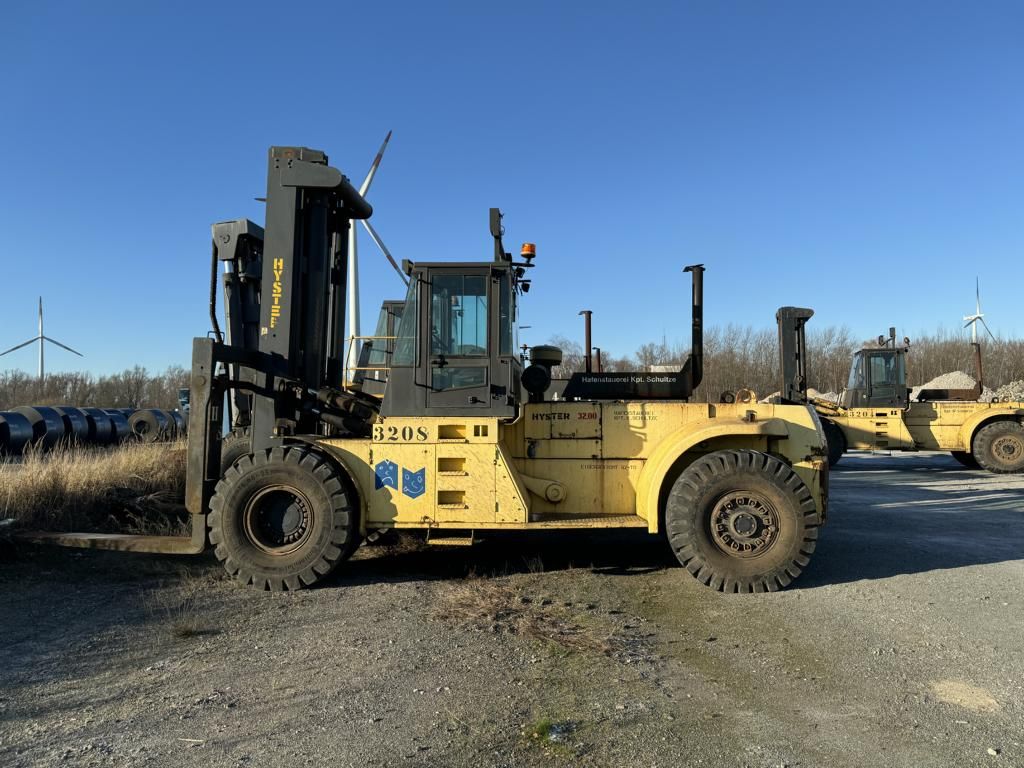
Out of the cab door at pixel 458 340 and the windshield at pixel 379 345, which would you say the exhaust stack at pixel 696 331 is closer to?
the cab door at pixel 458 340

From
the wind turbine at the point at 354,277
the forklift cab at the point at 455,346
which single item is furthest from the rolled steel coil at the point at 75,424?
the forklift cab at the point at 455,346

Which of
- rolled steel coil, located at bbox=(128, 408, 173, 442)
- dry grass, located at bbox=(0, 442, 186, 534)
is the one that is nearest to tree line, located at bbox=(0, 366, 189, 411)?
rolled steel coil, located at bbox=(128, 408, 173, 442)

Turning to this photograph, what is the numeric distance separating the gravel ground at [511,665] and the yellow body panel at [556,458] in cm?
66

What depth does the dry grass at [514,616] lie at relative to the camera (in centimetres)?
477

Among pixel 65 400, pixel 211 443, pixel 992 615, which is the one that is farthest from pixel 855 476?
pixel 65 400

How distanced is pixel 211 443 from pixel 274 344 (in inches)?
42.4

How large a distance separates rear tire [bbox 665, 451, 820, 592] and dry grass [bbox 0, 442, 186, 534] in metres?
5.65

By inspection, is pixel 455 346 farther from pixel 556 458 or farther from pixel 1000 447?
pixel 1000 447

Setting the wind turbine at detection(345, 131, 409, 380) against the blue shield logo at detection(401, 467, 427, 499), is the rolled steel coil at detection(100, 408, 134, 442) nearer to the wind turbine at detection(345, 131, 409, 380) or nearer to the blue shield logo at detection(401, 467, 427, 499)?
the wind turbine at detection(345, 131, 409, 380)

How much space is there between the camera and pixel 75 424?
1833 cm

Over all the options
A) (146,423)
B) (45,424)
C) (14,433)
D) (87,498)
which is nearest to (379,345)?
(87,498)

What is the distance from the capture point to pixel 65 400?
39750 millimetres

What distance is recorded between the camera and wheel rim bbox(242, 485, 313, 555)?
20.0 feet

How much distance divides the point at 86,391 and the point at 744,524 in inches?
1790
